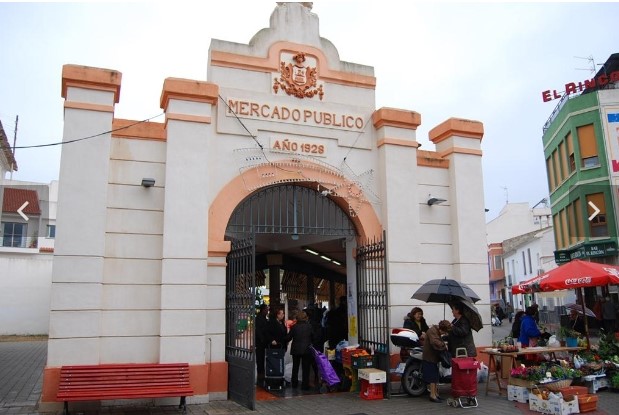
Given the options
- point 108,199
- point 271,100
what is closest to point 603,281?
point 271,100

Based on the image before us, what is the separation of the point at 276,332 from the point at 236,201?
2649mm

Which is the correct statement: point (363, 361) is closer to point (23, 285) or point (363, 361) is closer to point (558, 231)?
point (558, 231)

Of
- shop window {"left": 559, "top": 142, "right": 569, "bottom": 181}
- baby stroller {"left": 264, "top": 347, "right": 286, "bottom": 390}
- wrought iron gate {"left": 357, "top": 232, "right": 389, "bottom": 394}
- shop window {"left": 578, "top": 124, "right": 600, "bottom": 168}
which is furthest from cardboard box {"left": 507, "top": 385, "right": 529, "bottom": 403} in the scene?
shop window {"left": 559, "top": 142, "right": 569, "bottom": 181}

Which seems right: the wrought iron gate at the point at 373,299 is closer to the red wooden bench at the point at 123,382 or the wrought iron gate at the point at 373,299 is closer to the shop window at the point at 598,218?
the red wooden bench at the point at 123,382

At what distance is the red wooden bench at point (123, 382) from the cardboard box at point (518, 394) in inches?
200

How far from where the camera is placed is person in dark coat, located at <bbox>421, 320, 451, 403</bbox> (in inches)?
354

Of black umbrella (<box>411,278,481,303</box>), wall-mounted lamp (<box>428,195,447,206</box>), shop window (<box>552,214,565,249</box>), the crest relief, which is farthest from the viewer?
shop window (<box>552,214,565,249</box>)

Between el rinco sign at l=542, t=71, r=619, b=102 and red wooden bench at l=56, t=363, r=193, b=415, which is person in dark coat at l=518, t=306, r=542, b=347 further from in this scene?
el rinco sign at l=542, t=71, r=619, b=102

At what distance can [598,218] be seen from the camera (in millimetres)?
23906

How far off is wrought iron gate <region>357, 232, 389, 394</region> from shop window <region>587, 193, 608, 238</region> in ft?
55.2

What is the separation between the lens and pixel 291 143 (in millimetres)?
10539

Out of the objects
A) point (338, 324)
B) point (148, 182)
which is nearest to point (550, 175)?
point (338, 324)

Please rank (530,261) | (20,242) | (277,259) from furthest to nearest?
(530,261), (20,242), (277,259)

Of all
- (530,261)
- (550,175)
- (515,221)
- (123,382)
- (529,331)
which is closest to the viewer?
(123,382)
